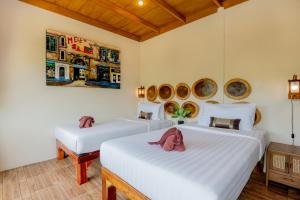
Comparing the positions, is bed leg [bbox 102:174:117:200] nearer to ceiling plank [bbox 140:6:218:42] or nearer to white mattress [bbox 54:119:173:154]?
white mattress [bbox 54:119:173:154]

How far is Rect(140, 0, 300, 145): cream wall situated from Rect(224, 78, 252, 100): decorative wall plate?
8cm

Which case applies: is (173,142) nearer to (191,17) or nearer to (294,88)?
(294,88)

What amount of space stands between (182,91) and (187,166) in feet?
8.50

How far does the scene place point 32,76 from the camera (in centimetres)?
278

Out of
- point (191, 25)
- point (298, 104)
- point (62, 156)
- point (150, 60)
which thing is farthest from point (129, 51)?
point (298, 104)

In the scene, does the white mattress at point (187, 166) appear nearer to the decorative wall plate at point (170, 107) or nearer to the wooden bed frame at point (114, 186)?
the wooden bed frame at point (114, 186)

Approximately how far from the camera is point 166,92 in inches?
158

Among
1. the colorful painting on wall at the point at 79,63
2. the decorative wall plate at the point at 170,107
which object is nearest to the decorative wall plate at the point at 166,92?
the decorative wall plate at the point at 170,107

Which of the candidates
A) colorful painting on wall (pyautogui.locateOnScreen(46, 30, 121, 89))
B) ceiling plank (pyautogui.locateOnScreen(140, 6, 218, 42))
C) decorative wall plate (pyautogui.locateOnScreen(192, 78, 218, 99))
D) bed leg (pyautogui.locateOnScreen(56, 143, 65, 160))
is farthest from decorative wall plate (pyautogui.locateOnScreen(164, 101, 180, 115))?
bed leg (pyautogui.locateOnScreen(56, 143, 65, 160))

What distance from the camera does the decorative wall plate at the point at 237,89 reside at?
2.74 metres

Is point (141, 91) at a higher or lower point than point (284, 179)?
higher

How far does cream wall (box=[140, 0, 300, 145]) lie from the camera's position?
2.37 meters

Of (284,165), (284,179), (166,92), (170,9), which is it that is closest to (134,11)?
(170,9)

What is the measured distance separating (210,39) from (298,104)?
183 centimetres
